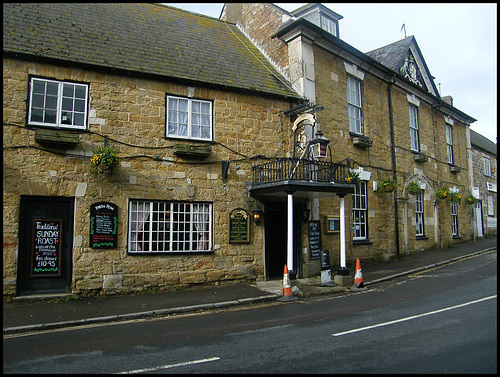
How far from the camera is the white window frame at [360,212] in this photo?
48.0 feet

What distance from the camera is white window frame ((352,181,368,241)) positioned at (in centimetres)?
1462

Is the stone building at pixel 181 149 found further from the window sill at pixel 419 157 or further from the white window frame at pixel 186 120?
the window sill at pixel 419 157

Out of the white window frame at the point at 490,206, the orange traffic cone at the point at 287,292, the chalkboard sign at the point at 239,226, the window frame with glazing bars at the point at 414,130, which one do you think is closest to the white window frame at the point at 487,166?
the white window frame at the point at 490,206

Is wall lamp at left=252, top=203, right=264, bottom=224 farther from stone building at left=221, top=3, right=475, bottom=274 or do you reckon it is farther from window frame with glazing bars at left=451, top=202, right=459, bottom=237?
window frame with glazing bars at left=451, top=202, right=459, bottom=237

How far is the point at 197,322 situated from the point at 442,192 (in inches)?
611

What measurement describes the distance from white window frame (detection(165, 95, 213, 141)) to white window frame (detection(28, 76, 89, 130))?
7.13 ft

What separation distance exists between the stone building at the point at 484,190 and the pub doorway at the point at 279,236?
14.6 meters

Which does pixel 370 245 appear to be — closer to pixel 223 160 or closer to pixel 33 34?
pixel 223 160

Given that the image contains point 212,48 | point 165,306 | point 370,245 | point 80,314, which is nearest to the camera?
point 80,314

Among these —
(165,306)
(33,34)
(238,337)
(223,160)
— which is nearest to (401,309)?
(238,337)

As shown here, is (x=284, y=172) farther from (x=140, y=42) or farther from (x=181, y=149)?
(x=140, y=42)

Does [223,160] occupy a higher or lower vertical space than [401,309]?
higher

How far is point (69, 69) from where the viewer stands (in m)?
10.0

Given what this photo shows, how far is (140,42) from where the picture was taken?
39.5 feet
